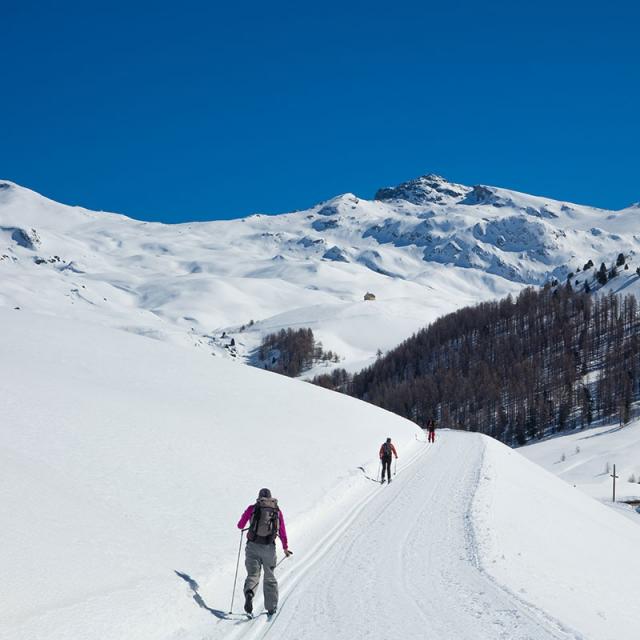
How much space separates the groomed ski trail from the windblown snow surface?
2.2 inches

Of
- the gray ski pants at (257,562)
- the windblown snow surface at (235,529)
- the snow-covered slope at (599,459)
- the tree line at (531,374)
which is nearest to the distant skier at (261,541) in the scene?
the gray ski pants at (257,562)

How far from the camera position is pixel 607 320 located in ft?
562

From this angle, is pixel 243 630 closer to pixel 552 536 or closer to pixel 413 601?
pixel 413 601

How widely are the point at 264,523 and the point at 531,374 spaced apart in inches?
5827

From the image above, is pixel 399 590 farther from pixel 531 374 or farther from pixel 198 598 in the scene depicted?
pixel 531 374

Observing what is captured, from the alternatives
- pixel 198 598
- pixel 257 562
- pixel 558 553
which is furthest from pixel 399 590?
pixel 558 553

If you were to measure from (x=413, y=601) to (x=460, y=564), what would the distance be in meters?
3.08

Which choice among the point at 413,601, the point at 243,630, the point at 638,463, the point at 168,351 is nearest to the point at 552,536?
the point at 413,601

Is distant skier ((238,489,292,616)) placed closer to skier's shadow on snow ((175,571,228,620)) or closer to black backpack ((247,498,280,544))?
black backpack ((247,498,280,544))

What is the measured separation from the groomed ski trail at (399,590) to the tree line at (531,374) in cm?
10900

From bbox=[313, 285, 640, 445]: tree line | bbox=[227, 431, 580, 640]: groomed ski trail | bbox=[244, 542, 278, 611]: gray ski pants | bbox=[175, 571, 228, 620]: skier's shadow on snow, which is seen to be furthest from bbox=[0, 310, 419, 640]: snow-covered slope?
bbox=[313, 285, 640, 445]: tree line

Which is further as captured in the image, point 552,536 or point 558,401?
point 558,401

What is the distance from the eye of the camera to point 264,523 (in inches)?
478

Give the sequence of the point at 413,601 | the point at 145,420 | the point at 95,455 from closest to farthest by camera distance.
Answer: the point at 413,601 → the point at 95,455 → the point at 145,420
